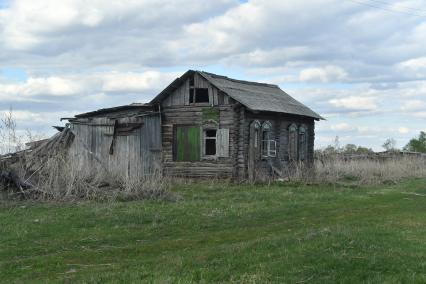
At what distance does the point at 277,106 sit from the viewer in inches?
1123

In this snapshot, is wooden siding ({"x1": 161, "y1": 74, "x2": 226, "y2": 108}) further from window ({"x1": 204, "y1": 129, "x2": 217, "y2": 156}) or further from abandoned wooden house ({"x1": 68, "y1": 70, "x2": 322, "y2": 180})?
window ({"x1": 204, "y1": 129, "x2": 217, "y2": 156})

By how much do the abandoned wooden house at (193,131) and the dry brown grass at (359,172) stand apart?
5.93 feet

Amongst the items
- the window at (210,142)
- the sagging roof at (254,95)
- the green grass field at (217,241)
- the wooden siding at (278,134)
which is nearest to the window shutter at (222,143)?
the window at (210,142)

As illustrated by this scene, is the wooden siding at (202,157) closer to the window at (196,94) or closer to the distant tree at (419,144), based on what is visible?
the window at (196,94)

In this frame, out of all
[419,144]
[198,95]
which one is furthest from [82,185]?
[419,144]

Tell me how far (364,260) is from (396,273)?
2.11 ft

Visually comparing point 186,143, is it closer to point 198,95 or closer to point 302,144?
point 198,95

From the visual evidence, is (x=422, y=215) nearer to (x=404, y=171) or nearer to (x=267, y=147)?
(x=267, y=147)

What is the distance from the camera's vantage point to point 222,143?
26.2 meters

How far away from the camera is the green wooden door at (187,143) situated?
88.2 feet

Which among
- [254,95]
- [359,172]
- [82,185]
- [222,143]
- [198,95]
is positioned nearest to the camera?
[82,185]

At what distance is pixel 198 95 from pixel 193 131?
1.77 meters

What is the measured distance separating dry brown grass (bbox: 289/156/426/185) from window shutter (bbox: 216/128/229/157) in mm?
3175

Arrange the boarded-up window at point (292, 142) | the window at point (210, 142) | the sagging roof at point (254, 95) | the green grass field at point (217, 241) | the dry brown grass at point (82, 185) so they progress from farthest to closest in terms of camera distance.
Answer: the boarded-up window at point (292, 142) → the window at point (210, 142) → the sagging roof at point (254, 95) → the dry brown grass at point (82, 185) → the green grass field at point (217, 241)
